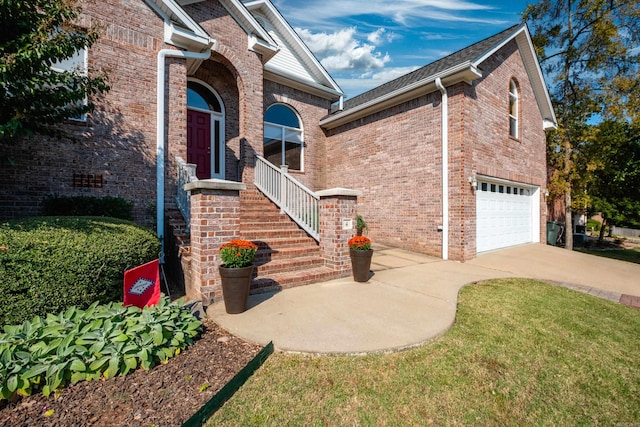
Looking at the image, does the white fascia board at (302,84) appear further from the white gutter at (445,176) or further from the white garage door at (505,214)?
the white garage door at (505,214)

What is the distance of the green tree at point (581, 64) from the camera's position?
12.5 metres

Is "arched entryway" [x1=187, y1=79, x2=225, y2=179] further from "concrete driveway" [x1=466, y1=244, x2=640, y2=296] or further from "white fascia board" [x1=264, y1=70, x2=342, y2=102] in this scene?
"concrete driveway" [x1=466, y1=244, x2=640, y2=296]

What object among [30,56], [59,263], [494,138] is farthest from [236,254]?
[494,138]

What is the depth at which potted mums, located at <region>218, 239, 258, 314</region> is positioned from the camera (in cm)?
383

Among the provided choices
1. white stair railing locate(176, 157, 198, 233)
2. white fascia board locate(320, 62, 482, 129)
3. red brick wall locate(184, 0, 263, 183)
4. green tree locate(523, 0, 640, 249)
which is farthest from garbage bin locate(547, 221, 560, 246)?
white stair railing locate(176, 157, 198, 233)

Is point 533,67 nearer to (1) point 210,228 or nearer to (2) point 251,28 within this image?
(2) point 251,28

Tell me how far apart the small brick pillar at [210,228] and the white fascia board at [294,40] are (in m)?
9.10

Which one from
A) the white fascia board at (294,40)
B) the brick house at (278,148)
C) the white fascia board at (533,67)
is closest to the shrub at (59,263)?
the brick house at (278,148)

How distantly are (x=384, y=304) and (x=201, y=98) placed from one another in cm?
822

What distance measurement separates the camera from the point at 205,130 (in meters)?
9.07

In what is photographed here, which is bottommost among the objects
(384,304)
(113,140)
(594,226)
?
(384,304)

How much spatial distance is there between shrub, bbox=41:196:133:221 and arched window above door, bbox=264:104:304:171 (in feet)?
17.9

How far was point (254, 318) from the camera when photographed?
3.70 m

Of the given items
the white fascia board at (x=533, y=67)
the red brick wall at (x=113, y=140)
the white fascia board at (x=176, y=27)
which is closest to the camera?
the red brick wall at (x=113, y=140)
